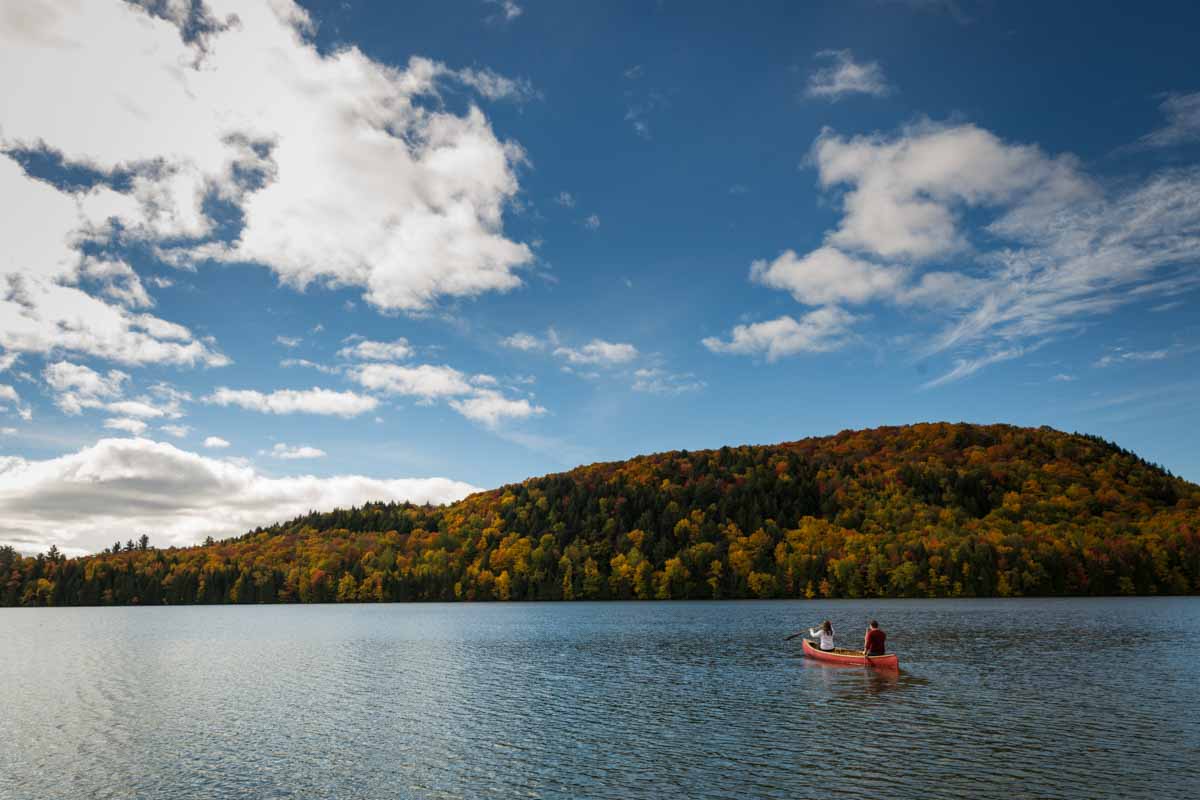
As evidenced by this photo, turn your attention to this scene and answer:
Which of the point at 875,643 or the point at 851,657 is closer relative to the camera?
the point at 875,643

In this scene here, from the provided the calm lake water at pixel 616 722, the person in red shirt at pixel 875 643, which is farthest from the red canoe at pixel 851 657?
the calm lake water at pixel 616 722

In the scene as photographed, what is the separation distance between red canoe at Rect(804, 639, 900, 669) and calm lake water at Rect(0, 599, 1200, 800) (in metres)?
1.30

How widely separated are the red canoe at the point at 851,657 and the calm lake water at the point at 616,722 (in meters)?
1.30

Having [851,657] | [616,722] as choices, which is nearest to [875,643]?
[851,657]

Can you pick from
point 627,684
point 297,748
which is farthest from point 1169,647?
point 297,748

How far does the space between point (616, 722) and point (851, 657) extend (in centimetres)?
3304

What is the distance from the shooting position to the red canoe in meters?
67.8

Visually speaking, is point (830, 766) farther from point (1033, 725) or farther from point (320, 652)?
point (320, 652)

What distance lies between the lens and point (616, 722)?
4822cm

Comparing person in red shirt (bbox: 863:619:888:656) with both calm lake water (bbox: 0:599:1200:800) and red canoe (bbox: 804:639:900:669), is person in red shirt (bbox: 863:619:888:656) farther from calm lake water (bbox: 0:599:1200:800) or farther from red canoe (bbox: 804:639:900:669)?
calm lake water (bbox: 0:599:1200:800)

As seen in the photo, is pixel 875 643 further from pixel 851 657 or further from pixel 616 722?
pixel 616 722

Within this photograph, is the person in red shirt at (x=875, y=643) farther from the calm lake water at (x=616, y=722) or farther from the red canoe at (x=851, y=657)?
the calm lake water at (x=616, y=722)

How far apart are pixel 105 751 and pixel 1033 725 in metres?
52.1

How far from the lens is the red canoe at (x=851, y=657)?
67750mm
